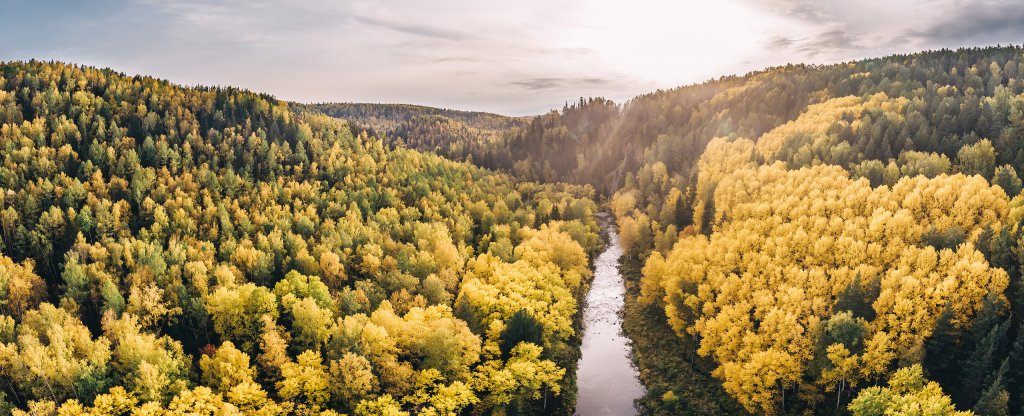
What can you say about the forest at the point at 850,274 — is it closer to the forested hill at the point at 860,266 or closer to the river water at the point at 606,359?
the forested hill at the point at 860,266

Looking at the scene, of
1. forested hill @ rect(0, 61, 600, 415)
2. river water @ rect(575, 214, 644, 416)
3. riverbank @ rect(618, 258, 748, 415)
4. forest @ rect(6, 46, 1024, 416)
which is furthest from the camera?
river water @ rect(575, 214, 644, 416)

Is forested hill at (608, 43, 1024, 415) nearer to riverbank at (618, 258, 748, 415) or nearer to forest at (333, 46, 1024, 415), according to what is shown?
forest at (333, 46, 1024, 415)

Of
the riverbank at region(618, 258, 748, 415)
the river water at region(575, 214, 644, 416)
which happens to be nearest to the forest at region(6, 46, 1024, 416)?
the riverbank at region(618, 258, 748, 415)

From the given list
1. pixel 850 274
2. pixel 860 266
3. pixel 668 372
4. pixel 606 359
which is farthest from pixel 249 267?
pixel 860 266

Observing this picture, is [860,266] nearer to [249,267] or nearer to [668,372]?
[668,372]

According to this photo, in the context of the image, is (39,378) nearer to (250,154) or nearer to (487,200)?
(250,154)
